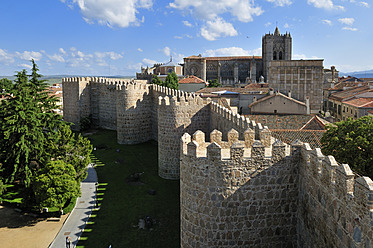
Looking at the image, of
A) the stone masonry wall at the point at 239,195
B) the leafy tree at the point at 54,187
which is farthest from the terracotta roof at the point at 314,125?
the stone masonry wall at the point at 239,195

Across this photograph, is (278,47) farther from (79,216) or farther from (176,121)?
(79,216)

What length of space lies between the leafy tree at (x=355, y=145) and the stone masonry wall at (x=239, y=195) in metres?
6.20

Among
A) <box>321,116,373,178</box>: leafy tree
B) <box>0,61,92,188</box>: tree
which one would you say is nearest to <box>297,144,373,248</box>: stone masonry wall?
<box>321,116,373,178</box>: leafy tree

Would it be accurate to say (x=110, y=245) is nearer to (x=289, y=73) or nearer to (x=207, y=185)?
(x=207, y=185)

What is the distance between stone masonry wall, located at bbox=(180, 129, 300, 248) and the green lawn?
17.1ft

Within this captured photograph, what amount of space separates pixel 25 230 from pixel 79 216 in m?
2.55

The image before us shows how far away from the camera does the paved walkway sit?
47.3 ft

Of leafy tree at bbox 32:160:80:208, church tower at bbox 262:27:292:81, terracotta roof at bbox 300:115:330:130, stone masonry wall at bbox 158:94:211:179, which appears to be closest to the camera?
leafy tree at bbox 32:160:80:208

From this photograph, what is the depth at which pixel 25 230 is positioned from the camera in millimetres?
16203

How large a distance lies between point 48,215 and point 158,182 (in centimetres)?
604

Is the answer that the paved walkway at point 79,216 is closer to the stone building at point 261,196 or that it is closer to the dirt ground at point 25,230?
Result: the dirt ground at point 25,230

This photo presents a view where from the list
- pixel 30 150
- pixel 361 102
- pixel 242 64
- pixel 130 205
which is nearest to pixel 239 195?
pixel 130 205

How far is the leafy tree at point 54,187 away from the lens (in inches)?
655

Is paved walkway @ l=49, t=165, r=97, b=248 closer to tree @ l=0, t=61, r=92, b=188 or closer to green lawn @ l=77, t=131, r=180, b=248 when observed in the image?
green lawn @ l=77, t=131, r=180, b=248
